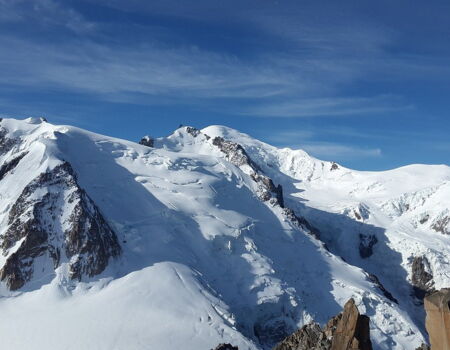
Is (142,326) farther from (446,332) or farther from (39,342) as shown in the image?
(446,332)

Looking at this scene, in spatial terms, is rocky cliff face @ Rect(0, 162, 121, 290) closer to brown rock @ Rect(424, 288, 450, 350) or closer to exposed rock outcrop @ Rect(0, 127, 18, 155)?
exposed rock outcrop @ Rect(0, 127, 18, 155)

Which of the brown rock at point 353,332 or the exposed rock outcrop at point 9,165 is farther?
the exposed rock outcrop at point 9,165

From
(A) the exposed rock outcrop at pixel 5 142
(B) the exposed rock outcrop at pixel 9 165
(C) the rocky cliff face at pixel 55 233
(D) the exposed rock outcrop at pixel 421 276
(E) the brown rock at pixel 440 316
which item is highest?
(E) the brown rock at pixel 440 316

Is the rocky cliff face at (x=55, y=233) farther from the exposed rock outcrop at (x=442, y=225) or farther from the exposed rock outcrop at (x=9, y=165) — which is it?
the exposed rock outcrop at (x=442, y=225)

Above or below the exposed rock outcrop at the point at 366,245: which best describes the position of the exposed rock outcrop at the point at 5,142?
above

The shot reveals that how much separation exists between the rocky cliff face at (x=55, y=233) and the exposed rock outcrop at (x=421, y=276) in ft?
266

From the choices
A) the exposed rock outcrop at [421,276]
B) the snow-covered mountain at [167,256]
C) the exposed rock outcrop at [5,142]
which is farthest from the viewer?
the exposed rock outcrop at [421,276]

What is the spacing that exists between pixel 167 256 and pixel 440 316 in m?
88.9

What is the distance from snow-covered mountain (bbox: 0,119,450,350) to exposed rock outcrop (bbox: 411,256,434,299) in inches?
10.4

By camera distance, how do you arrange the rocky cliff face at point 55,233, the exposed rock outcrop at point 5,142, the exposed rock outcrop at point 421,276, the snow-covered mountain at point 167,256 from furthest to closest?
the exposed rock outcrop at point 421,276 → the exposed rock outcrop at point 5,142 → the rocky cliff face at point 55,233 → the snow-covered mountain at point 167,256

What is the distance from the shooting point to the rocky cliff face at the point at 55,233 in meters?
86.9

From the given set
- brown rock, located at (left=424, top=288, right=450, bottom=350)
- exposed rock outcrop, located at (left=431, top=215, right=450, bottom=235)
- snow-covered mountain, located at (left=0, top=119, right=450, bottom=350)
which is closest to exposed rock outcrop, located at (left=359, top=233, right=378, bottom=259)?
snow-covered mountain, located at (left=0, top=119, right=450, bottom=350)

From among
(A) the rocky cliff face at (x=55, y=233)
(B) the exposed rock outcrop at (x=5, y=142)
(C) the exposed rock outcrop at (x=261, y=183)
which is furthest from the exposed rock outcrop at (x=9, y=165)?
(C) the exposed rock outcrop at (x=261, y=183)

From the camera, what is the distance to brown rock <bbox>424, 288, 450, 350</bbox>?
8.71 metres
